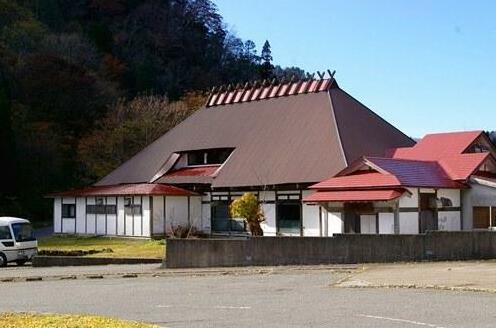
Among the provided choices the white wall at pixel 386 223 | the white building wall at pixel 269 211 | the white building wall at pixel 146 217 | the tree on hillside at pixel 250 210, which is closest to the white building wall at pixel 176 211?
the white building wall at pixel 146 217

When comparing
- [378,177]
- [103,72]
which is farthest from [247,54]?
[378,177]

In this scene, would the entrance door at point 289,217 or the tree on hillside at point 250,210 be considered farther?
the entrance door at point 289,217

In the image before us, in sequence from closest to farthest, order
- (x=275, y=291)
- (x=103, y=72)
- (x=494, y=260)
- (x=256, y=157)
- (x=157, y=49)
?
(x=275, y=291), (x=494, y=260), (x=256, y=157), (x=103, y=72), (x=157, y=49)

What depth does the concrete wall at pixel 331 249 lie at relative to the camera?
65.1 feet

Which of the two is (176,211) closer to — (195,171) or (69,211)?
(195,171)

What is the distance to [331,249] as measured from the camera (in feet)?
68.2

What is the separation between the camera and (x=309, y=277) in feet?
57.0

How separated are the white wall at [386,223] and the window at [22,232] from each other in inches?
540

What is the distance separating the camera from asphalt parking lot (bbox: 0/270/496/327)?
399 inches

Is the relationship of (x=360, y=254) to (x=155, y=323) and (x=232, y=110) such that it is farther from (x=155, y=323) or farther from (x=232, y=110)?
(x=232, y=110)

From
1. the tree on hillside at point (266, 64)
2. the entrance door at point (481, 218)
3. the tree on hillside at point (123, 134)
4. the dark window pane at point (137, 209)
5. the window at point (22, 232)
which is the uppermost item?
the tree on hillside at point (266, 64)

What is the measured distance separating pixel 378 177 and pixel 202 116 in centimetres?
1761

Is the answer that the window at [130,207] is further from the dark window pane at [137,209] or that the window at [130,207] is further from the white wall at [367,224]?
the white wall at [367,224]

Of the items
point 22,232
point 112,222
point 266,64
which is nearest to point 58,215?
point 112,222
